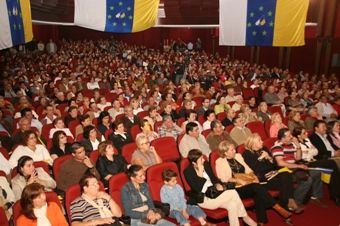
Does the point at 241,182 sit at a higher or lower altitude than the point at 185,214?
higher

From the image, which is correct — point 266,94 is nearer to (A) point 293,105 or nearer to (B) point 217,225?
(A) point 293,105

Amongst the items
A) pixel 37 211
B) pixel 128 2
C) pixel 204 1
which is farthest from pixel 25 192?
pixel 204 1

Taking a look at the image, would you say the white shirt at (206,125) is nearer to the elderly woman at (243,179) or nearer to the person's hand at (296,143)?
the person's hand at (296,143)

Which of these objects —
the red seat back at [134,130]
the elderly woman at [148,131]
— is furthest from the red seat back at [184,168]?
the red seat back at [134,130]

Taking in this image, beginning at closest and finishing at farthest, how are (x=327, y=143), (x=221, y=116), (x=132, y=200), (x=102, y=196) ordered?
1. (x=102, y=196)
2. (x=132, y=200)
3. (x=327, y=143)
4. (x=221, y=116)

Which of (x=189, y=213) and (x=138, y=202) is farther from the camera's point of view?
(x=189, y=213)

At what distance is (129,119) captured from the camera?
686 cm

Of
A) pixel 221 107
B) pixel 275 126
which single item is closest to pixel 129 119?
pixel 221 107

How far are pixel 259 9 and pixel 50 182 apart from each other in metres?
5.34

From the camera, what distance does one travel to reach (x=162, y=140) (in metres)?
5.60

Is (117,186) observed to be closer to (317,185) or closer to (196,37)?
(317,185)

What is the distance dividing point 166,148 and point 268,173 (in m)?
1.73

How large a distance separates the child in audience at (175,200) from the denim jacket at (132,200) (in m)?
0.19

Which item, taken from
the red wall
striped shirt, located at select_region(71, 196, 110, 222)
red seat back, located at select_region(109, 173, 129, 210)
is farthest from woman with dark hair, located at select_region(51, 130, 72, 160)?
the red wall
